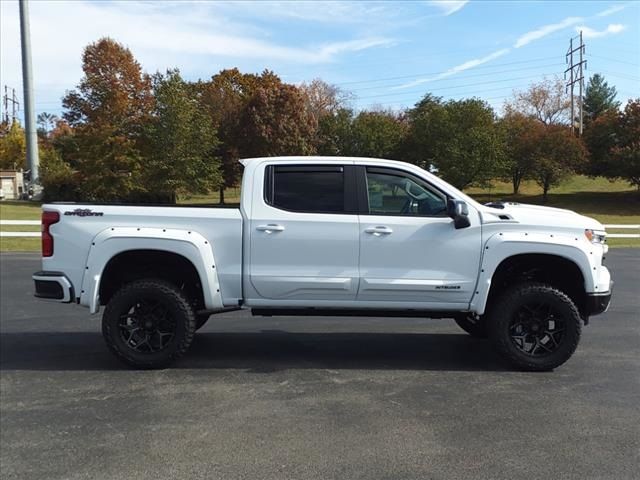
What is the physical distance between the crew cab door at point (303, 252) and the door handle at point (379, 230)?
0.12 metres

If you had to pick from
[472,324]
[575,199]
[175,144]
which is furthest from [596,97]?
[472,324]

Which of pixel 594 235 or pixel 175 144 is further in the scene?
pixel 175 144

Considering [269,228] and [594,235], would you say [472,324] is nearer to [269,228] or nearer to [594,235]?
[594,235]

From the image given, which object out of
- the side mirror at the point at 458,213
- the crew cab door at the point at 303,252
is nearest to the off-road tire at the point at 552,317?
the side mirror at the point at 458,213

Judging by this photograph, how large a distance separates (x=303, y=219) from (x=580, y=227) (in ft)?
8.54

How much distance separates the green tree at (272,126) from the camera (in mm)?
50625

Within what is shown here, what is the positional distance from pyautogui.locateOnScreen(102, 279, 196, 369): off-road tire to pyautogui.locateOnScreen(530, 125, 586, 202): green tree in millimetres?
44492

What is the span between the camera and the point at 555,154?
45875 millimetres

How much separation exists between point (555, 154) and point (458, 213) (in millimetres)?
44397

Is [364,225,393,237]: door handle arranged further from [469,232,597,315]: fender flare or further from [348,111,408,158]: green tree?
[348,111,408,158]: green tree

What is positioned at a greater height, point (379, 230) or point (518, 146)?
point (518, 146)

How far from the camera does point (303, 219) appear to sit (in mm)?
5574

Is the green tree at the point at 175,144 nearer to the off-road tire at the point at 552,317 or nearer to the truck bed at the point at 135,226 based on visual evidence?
the truck bed at the point at 135,226

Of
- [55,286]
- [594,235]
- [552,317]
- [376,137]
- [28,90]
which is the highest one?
[28,90]
